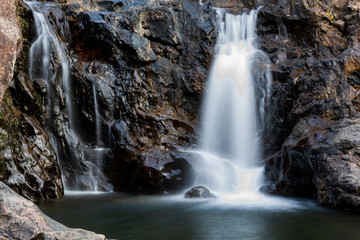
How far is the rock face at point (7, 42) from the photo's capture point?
11.8 feet

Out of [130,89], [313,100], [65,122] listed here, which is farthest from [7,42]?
[313,100]

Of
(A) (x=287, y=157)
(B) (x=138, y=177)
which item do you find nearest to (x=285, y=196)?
(A) (x=287, y=157)

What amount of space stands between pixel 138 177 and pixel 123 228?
397cm

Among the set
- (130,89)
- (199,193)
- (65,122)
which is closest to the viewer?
(199,193)

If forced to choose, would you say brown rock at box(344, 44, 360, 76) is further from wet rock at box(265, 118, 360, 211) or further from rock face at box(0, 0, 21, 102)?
rock face at box(0, 0, 21, 102)

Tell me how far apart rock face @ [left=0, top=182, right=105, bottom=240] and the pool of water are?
6.60 feet

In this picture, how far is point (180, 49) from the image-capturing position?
1294 centimetres

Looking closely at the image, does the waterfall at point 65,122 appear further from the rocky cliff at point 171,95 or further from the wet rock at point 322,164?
the wet rock at point 322,164

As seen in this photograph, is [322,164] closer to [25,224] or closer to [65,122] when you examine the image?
[25,224]

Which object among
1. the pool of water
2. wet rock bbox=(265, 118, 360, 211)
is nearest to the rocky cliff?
wet rock bbox=(265, 118, 360, 211)

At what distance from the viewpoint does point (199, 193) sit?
8.59 metres

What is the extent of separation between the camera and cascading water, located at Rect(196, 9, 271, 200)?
9734 mm

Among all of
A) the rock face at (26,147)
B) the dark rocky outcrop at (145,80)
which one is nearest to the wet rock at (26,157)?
the rock face at (26,147)

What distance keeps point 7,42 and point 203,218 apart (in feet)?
14.8
